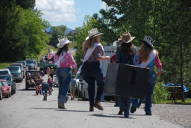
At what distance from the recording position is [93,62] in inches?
568

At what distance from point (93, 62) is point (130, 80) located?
5.20 feet

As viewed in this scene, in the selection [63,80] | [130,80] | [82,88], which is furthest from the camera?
[82,88]

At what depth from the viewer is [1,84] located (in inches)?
1548

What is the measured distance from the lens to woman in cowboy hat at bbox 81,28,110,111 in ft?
46.9

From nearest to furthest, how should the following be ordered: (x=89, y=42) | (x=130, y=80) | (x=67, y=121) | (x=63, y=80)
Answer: (x=67, y=121), (x=130, y=80), (x=89, y=42), (x=63, y=80)

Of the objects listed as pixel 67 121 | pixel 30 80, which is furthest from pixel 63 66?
pixel 30 80

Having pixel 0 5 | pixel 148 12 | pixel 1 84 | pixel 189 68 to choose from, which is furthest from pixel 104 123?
pixel 0 5

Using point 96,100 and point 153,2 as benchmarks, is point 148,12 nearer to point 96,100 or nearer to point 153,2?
point 153,2

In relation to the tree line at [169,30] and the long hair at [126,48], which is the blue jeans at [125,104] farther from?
the tree line at [169,30]

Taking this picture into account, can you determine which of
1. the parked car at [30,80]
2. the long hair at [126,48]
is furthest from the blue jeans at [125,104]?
Result: the parked car at [30,80]

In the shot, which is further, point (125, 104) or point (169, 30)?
point (169, 30)

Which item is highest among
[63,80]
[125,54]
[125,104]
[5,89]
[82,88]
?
[125,54]

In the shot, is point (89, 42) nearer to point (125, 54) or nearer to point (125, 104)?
point (125, 54)

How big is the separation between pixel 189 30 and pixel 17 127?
37383mm
